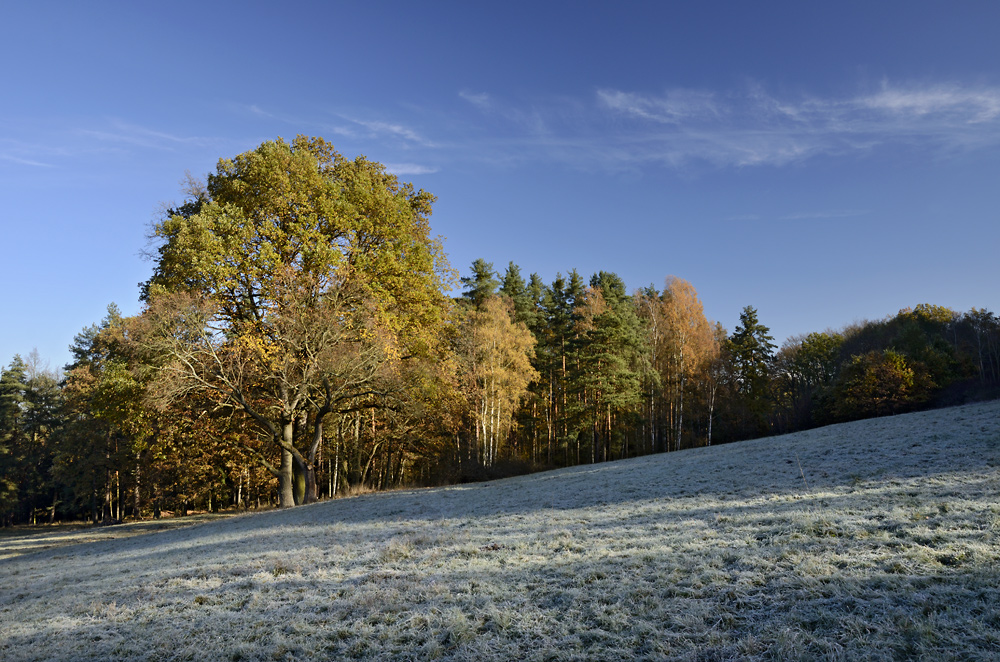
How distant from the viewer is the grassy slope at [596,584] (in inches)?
173

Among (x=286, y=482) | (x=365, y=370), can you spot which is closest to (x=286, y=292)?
(x=365, y=370)

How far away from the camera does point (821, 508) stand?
28.7 feet

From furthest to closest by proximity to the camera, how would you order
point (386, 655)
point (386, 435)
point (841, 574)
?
1. point (386, 435)
2. point (841, 574)
3. point (386, 655)

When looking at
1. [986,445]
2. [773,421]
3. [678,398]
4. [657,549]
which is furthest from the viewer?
[773,421]

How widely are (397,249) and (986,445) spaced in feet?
66.3

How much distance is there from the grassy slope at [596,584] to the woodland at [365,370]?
9.26 metres

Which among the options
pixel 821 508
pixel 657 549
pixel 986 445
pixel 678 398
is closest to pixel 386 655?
pixel 657 549

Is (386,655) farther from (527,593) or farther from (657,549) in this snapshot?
(657,549)

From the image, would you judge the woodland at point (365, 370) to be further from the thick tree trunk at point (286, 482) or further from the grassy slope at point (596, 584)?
the grassy slope at point (596, 584)

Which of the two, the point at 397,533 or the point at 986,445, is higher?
the point at 986,445

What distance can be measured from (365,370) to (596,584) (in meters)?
16.9

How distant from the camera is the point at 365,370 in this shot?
2144cm

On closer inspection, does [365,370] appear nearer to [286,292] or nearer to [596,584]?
[286,292]

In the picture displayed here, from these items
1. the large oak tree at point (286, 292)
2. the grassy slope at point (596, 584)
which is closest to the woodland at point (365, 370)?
the large oak tree at point (286, 292)
